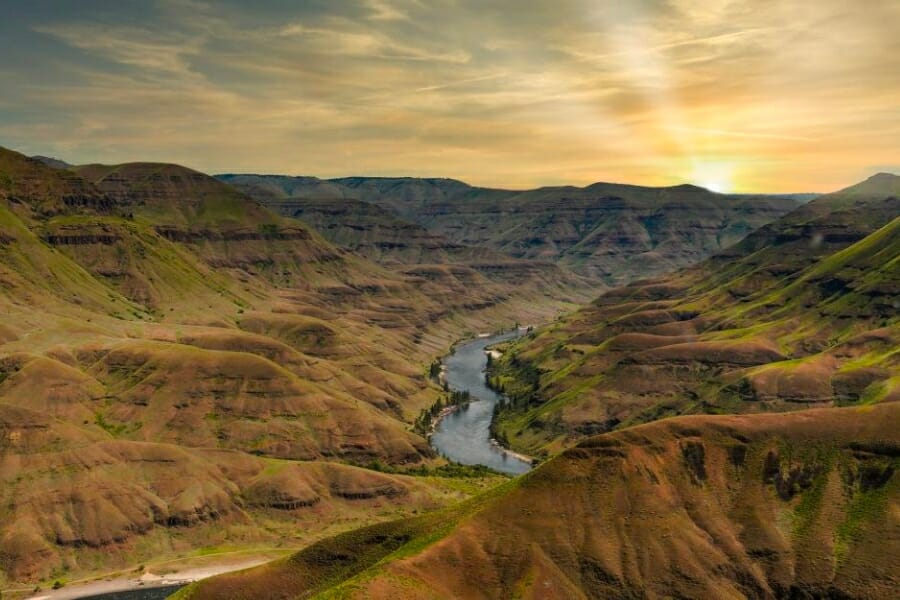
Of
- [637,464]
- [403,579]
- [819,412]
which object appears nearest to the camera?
[403,579]

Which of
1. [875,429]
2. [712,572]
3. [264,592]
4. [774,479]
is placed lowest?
[264,592]

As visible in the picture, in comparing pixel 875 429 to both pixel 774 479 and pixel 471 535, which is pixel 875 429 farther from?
pixel 471 535

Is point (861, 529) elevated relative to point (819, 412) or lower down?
lower down

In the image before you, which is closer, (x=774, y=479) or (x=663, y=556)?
(x=663, y=556)

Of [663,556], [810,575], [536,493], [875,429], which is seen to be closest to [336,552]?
[536,493]

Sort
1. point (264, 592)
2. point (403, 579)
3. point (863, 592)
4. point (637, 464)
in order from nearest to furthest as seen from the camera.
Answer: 1. point (403, 579)
2. point (863, 592)
3. point (264, 592)
4. point (637, 464)

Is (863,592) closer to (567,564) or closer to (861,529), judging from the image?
(861,529)
